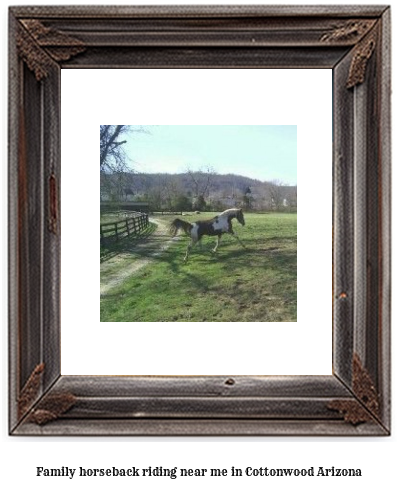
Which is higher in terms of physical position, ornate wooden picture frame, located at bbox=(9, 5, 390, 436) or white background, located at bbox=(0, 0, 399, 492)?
ornate wooden picture frame, located at bbox=(9, 5, 390, 436)

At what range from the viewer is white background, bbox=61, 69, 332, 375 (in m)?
0.95

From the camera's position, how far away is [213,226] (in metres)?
0.97

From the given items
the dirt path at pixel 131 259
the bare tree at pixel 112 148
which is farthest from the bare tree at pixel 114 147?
the dirt path at pixel 131 259

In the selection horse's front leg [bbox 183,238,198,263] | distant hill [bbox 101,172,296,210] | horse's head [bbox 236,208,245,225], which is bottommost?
horse's front leg [bbox 183,238,198,263]

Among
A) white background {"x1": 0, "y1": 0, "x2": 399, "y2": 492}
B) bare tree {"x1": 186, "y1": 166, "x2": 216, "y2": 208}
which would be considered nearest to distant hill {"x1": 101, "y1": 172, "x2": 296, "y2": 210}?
bare tree {"x1": 186, "y1": 166, "x2": 216, "y2": 208}

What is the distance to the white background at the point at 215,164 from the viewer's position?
37.3 inches

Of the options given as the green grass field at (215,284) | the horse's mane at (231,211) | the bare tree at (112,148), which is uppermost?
the bare tree at (112,148)

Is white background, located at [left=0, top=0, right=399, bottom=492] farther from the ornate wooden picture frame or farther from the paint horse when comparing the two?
the paint horse

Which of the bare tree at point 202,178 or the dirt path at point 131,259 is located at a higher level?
the bare tree at point 202,178

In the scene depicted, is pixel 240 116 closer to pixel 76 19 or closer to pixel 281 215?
pixel 281 215

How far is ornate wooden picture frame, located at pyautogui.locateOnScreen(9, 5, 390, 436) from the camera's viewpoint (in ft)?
3.04

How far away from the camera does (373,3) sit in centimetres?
94
